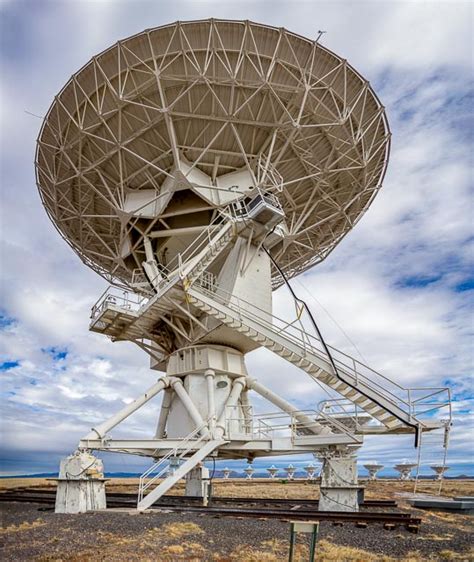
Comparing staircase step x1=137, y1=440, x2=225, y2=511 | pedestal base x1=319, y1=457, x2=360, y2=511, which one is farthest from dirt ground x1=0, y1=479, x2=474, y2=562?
pedestal base x1=319, y1=457, x2=360, y2=511

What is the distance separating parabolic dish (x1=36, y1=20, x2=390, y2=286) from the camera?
Answer: 14617 millimetres

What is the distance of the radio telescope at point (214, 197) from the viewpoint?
45.3 feet

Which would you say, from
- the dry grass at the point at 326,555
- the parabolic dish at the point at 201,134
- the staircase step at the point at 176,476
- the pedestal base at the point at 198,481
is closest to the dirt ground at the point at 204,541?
the dry grass at the point at 326,555

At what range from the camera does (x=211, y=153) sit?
1672 cm

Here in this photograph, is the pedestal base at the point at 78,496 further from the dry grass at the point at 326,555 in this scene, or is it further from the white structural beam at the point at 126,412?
the dry grass at the point at 326,555

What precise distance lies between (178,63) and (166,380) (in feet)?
35.2

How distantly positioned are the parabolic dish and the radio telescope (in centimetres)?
6

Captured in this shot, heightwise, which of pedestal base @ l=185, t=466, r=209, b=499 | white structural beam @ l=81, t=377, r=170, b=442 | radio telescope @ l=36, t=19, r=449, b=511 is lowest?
pedestal base @ l=185, t=466, r=209, b=499

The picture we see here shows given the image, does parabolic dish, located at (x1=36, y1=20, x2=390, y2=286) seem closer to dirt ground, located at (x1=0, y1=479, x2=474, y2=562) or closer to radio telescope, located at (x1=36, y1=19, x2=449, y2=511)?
radio telescope, located at (x1=36, y1=19, x2=449, y2=511)

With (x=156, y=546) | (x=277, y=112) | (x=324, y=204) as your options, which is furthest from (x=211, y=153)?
(x=156, y=546)

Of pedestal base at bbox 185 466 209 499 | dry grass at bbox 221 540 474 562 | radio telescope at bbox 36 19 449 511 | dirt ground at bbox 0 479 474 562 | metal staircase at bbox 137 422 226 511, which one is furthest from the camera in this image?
pedestal base at bbox 185 466 209 499

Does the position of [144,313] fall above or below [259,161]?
below

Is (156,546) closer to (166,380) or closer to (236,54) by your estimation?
(166,380)

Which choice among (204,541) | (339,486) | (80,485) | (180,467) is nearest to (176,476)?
(180,467)
